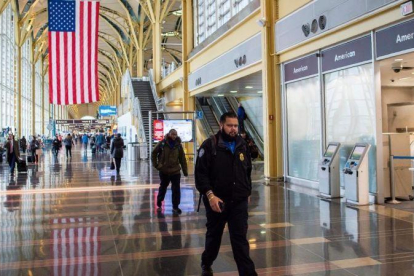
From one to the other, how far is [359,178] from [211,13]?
47.0ft

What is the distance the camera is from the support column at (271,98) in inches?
500

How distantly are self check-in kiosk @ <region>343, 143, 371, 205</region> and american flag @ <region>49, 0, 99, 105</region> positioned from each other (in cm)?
1406

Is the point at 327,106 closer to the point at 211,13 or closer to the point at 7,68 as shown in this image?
the point at 211,13

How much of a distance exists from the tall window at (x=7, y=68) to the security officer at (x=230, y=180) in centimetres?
2987

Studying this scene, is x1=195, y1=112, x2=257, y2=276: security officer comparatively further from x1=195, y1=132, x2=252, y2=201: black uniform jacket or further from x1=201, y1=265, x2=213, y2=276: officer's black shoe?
x1=201, y1=265, x2=213, y2=276: officer's black shoe

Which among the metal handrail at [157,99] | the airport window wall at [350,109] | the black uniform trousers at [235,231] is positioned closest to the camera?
the black uniform trousers at [235,231]

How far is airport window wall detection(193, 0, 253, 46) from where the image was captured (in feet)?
57.9

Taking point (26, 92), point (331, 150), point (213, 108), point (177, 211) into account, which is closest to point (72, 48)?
point (213, 108)

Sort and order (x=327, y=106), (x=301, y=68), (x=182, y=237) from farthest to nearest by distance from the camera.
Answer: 1. (x=301, y=68)
2. (x=327, y=106)
3. (x=182, y=237)

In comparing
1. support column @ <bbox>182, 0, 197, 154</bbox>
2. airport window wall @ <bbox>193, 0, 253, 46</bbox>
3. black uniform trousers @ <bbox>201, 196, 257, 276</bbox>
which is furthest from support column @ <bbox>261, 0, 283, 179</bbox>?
support column @ <bbox>182, 0, 197, 154</bbox>

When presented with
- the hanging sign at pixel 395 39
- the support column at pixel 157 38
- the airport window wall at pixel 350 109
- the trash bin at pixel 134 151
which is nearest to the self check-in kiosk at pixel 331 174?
the airport window wall at pixel 350 109

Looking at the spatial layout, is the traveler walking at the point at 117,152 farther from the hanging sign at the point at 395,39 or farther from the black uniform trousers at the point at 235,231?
the black uniform trousers at the point at 235,231

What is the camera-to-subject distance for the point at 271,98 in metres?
12.8

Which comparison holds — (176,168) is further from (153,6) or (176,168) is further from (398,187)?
(153,6)
